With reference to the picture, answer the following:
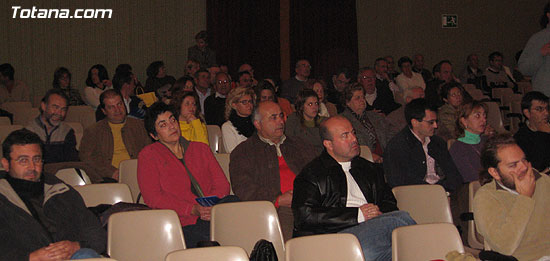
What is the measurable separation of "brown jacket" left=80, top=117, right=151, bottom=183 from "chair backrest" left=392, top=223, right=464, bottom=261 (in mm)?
2712

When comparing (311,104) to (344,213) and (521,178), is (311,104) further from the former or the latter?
(521,178)

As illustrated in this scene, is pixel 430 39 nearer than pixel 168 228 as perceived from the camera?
No

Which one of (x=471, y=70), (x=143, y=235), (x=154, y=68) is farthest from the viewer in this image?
(x=471, y=70)

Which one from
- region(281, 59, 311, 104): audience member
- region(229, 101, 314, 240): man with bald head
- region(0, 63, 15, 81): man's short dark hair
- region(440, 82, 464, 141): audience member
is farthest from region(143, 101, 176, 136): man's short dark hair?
region(0, 63, 15, 81): man's short dark hair

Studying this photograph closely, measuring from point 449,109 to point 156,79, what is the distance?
397 centimetres

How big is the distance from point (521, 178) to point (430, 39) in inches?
375

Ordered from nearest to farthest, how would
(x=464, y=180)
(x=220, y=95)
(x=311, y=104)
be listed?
(x=464, y=180)
(x=311, y=104)
(x=220, y=95)

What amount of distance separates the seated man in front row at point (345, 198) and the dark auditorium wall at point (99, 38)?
648 centimetres

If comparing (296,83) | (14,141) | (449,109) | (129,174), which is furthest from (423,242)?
(296,83)

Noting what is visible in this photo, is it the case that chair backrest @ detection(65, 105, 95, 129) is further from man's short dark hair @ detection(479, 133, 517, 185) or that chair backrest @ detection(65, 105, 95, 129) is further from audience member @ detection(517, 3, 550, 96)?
man's short dark hair @ detection(479, 133, 517, 185)

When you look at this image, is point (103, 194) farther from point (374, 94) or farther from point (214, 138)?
point (374, 94)

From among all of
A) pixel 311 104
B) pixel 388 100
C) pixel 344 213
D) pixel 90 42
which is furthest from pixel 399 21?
pixel 344 213

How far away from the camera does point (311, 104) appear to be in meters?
5.52

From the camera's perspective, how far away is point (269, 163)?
13.6ft
